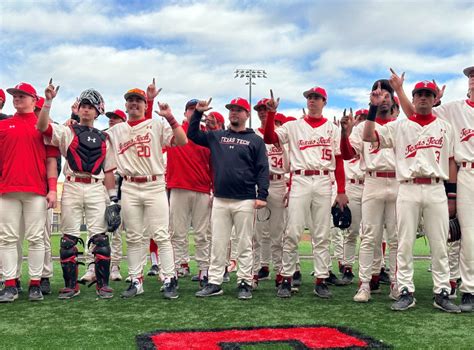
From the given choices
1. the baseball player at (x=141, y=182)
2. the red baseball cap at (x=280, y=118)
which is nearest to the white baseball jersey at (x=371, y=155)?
the red baseball cap at (x=280, y=118)

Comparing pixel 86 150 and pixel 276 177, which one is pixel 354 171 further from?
pixel 86 150

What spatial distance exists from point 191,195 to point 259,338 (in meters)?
3.26

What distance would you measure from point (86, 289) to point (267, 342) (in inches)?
135

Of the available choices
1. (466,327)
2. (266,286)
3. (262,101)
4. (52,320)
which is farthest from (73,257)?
(466,327)

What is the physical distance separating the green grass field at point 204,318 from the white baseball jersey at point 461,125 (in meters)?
1.71

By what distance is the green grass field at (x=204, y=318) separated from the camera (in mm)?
3887

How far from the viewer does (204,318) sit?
464cm

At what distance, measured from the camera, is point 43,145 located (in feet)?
18.6

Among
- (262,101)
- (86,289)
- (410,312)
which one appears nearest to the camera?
(410,312)

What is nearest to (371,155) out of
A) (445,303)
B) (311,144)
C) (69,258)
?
(311,144)

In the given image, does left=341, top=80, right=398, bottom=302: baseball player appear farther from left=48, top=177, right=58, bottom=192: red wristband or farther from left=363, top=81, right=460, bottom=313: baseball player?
left=48, top=177, right=58, bottom=192: red wristband

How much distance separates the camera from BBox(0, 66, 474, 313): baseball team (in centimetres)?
510

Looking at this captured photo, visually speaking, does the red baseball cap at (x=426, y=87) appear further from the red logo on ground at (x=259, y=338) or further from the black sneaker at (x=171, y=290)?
the black sneaker at (x=171, y=290)

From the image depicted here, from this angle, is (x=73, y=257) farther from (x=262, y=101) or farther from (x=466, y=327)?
(x=466, y=327)
